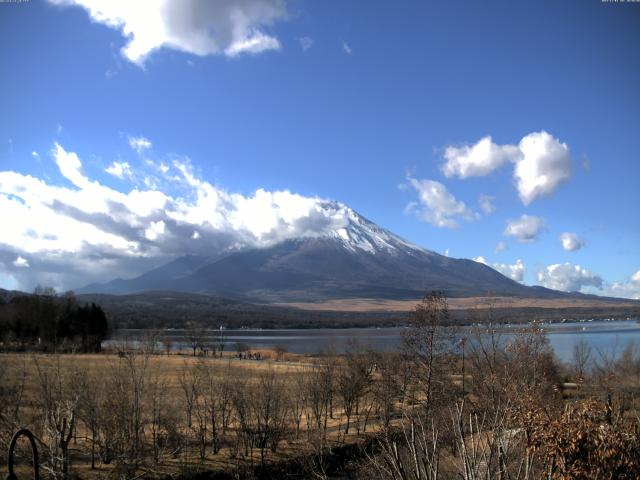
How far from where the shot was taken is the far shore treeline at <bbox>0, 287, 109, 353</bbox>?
342 feet

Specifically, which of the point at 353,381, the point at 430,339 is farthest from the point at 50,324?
the point at 430,339

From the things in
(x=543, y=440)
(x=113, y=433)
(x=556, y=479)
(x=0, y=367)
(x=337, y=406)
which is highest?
(x=543, y=440)

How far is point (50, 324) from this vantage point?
4336 inches

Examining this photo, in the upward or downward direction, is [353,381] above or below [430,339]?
below

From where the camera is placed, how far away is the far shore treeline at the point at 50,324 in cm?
10425

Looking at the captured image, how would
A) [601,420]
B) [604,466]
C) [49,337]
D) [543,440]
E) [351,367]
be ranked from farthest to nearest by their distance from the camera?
[49,337] < [351,367] < [601,420] < [543,440] < [604,466]

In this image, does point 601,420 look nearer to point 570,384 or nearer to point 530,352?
point 530,352

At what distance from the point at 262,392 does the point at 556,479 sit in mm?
31707

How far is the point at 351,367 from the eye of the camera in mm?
50969

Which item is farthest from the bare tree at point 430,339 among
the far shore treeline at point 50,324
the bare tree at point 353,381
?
the far shore treeline at point 50,324

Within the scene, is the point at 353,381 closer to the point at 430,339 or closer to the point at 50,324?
the point at 430,339

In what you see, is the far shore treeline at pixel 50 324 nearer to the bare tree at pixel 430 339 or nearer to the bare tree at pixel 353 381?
the bare tree at pixel 353 381

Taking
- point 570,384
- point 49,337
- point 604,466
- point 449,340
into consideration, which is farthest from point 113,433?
point 49,337

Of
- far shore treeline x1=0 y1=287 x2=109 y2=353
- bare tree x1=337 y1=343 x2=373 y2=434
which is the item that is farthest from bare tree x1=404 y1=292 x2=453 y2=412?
far shore treeline x1=0 y1=287 x2=109 y2=353
